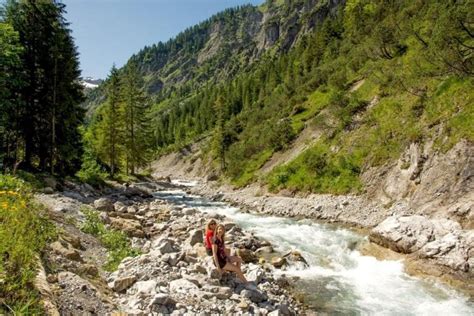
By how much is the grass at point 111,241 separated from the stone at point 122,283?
1.62 m

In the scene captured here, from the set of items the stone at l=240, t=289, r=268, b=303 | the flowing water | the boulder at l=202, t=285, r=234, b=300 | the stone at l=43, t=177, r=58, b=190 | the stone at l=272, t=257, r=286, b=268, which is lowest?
the flowing water

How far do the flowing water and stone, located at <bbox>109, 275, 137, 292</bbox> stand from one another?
227 inches

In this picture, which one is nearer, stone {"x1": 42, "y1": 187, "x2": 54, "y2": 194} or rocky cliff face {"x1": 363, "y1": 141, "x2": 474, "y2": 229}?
rocky cliff face {"x1": 363, "y1": 141, "x2": 474, "y2": 229}

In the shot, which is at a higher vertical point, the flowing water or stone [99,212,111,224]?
stone [99,212,111,224]

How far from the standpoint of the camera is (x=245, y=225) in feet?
80.5

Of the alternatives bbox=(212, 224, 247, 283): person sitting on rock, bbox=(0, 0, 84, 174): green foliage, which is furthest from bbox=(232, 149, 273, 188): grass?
bbox=(212, 224, 247, 283): person sitting on rock

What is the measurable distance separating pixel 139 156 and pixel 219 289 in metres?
47.7

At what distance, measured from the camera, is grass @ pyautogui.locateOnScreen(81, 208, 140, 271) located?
12617mm

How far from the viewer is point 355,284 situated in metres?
13.6

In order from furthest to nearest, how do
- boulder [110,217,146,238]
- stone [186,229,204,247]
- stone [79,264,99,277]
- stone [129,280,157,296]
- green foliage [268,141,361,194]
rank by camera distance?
1. green foliage [268,141,361,194]
2. boulder [110,217,146,238]
3. stone [186,229,204,247]
4. stone [79,264,99,277]
5. stone [129,280,157,296]

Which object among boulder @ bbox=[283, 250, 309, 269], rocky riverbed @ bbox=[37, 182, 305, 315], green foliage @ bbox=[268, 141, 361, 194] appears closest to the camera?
rocky riverbed @ bbox=[37, 182, 305, 315]

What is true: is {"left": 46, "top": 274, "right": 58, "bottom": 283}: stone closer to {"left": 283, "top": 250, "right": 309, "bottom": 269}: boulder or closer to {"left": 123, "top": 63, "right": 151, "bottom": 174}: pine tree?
{"left": 283, "top": 250, "right": 309, "bottom": 269}: boulder

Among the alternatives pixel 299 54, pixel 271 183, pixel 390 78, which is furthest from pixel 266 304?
pixel 299 54

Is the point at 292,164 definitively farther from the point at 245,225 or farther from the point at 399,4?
the point at 399,4
